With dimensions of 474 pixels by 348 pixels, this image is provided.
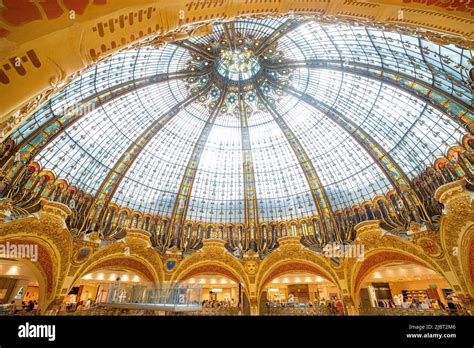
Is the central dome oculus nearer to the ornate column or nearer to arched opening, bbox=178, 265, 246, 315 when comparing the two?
the ornate column

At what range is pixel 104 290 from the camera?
69.2 ft

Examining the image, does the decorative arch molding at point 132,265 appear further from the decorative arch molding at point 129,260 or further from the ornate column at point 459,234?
the ornate column at point 459,234

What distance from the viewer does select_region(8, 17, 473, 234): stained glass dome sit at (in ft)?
61.8

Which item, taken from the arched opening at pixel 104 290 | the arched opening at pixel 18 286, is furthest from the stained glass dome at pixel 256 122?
the arched opening at pixel 18 286

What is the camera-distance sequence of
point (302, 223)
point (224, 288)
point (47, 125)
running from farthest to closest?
point (224, 288) < point (302, 223) < point (47, 125)

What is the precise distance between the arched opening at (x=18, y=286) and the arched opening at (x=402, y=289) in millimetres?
33868

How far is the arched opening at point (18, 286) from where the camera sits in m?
23.6

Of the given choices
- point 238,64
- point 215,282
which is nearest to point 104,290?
point 215,282

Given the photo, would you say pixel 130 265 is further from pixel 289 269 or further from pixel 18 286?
pixel 289 269

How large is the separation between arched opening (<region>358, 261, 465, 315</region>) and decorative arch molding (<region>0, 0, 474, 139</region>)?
82.3 feet

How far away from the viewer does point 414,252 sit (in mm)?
21719
